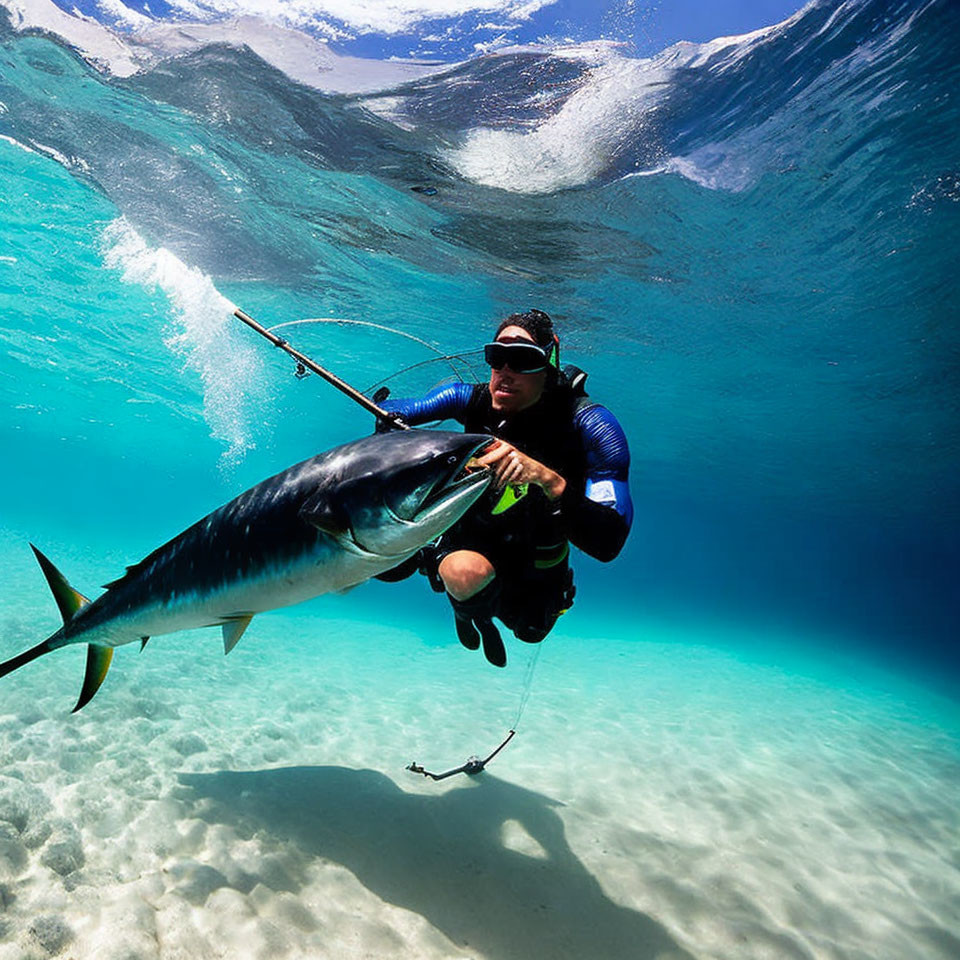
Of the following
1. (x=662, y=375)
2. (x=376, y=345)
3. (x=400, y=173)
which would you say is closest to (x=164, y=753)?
(x=400, y=173)

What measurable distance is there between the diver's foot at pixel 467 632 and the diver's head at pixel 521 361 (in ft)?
5.24

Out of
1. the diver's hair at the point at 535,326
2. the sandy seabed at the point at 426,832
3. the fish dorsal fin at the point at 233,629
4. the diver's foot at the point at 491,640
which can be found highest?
Answer: the diver's hair at the point at 535,326

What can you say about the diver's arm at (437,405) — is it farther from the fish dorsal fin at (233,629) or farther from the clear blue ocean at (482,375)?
the fish dorsal fin at (233,629)

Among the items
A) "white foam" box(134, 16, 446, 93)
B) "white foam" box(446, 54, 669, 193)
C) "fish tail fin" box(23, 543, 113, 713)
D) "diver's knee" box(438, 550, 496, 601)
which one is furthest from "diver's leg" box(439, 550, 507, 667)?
"white foam" box(134, 16, 446, 93)

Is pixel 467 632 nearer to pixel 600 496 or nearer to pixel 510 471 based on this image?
pixel 600 496

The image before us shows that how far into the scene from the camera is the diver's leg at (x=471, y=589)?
3424 mm

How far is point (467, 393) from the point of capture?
175 inches

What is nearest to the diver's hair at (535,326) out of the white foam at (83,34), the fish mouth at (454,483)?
the fish mouth at (454,483)

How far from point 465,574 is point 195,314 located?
19069mm

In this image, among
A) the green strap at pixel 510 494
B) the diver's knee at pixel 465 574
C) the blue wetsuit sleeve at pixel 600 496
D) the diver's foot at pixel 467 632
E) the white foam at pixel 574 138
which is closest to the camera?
the green strap at pixel 510 494

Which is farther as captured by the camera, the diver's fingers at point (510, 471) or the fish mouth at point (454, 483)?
the diver's fingers at point (510, 471)

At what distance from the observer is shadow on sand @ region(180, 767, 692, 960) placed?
3207 mm

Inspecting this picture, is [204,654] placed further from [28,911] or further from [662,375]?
[662,375]

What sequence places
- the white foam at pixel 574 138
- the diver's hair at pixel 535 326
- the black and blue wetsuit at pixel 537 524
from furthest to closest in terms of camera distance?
the white foam at pixel 574 138 → the diver's hair at pixel 535 326 → the black and blue wetsuit at pixel 537 524
